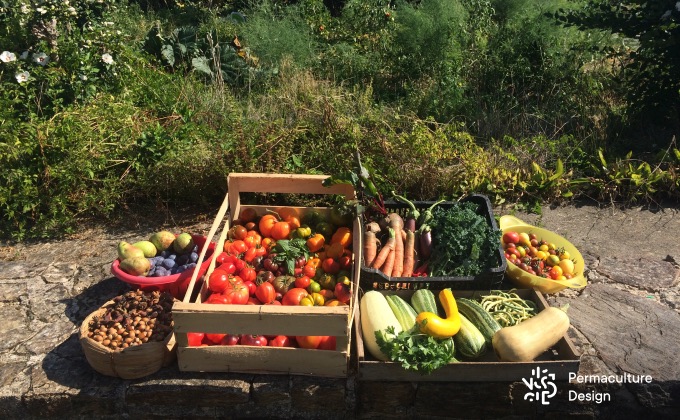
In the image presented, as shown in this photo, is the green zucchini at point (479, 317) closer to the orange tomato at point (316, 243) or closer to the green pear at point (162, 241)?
the orange tomato at point (316, 243)

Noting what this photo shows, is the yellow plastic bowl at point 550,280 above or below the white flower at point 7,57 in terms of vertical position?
below

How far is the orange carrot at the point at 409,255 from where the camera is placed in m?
4.14

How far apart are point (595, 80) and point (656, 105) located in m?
0.86

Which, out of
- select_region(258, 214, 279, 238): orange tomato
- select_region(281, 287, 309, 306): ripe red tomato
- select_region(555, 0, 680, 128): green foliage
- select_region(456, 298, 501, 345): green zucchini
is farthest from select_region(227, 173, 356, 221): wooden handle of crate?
select_region(555, 0, 680, 128): green foliage

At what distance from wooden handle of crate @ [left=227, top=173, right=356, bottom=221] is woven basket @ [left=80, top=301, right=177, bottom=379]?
A: 1.38m

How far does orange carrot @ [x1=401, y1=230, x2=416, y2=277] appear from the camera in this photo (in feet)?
13.6

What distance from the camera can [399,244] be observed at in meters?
4.18

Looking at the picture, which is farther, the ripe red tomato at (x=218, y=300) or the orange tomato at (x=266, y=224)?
the orange tomato at (x=266, y=224)

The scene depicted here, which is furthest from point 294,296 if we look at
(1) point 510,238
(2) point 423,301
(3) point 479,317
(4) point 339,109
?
(4) point 339,109

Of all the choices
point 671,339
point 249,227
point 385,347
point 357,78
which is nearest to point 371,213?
point 249,227

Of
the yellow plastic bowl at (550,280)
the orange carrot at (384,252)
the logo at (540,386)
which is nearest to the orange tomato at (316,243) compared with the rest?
the orange carrot at (384,252)

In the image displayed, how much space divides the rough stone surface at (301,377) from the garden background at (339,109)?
2.51ft

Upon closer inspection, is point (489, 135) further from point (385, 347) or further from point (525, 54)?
point (385, 347)

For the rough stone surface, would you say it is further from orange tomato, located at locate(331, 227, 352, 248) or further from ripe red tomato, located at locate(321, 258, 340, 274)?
orange tomato, located at locate(331, 227, 352, 248)
